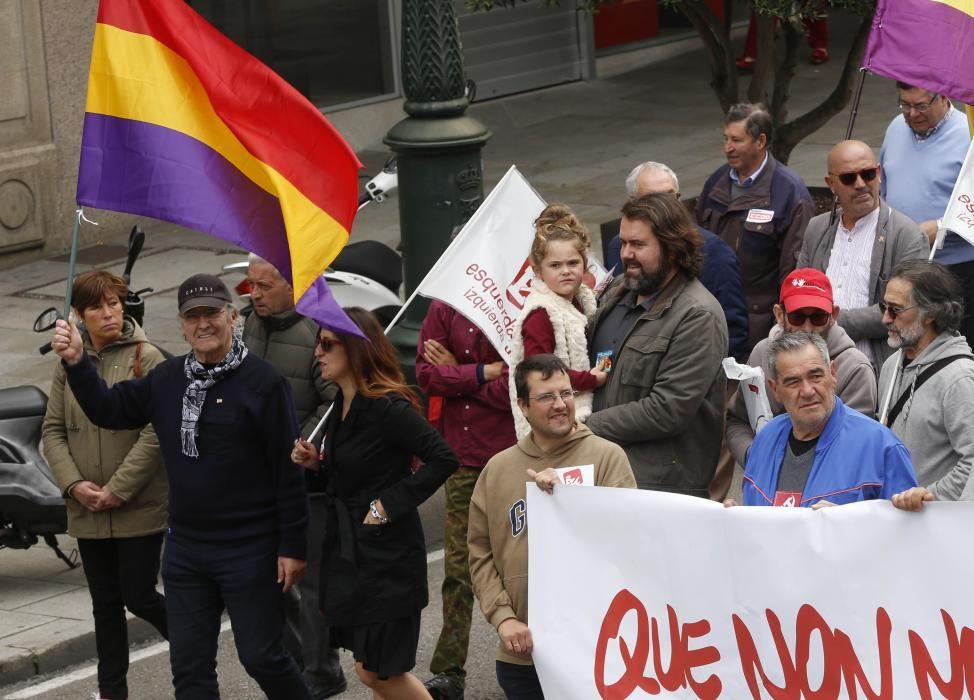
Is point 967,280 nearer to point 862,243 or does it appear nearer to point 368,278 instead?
point 862,243

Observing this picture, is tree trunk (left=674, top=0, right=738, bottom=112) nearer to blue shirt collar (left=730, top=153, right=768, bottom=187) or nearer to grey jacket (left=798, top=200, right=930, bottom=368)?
blue shirt collar (left=730, top=153, right=768, bottom=187)

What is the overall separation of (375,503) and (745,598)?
1.51 meters

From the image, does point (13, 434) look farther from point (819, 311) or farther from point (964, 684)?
point (964, 684)

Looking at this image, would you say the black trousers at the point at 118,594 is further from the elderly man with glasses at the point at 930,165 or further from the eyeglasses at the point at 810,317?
the elderly man with glasses at the point at 930,165

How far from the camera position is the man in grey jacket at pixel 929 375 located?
5.69 m

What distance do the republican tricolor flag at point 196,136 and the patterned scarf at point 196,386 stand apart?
1.16 feet

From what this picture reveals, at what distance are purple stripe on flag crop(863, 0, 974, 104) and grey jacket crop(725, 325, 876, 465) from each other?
114 centimetres

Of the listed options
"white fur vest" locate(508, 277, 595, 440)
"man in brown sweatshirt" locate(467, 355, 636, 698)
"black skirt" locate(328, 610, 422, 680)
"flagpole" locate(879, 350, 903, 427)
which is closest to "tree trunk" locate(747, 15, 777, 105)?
"white fur vest" locate(508, 277, 595, 440)

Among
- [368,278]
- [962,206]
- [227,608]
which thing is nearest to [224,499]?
[227,608]

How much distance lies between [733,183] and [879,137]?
995 cm

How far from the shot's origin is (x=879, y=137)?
17781mm

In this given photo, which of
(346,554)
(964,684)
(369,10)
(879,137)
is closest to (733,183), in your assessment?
(346,554)

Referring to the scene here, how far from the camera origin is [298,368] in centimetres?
701

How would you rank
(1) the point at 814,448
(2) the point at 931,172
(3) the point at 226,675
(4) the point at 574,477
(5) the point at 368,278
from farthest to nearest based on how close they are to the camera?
1. (5) the point at 368,278
2. (2) the point at 931,172
3. (3) the point at 226,675
4. (4) the point at 574,477
5. (1) the point at 814,448
